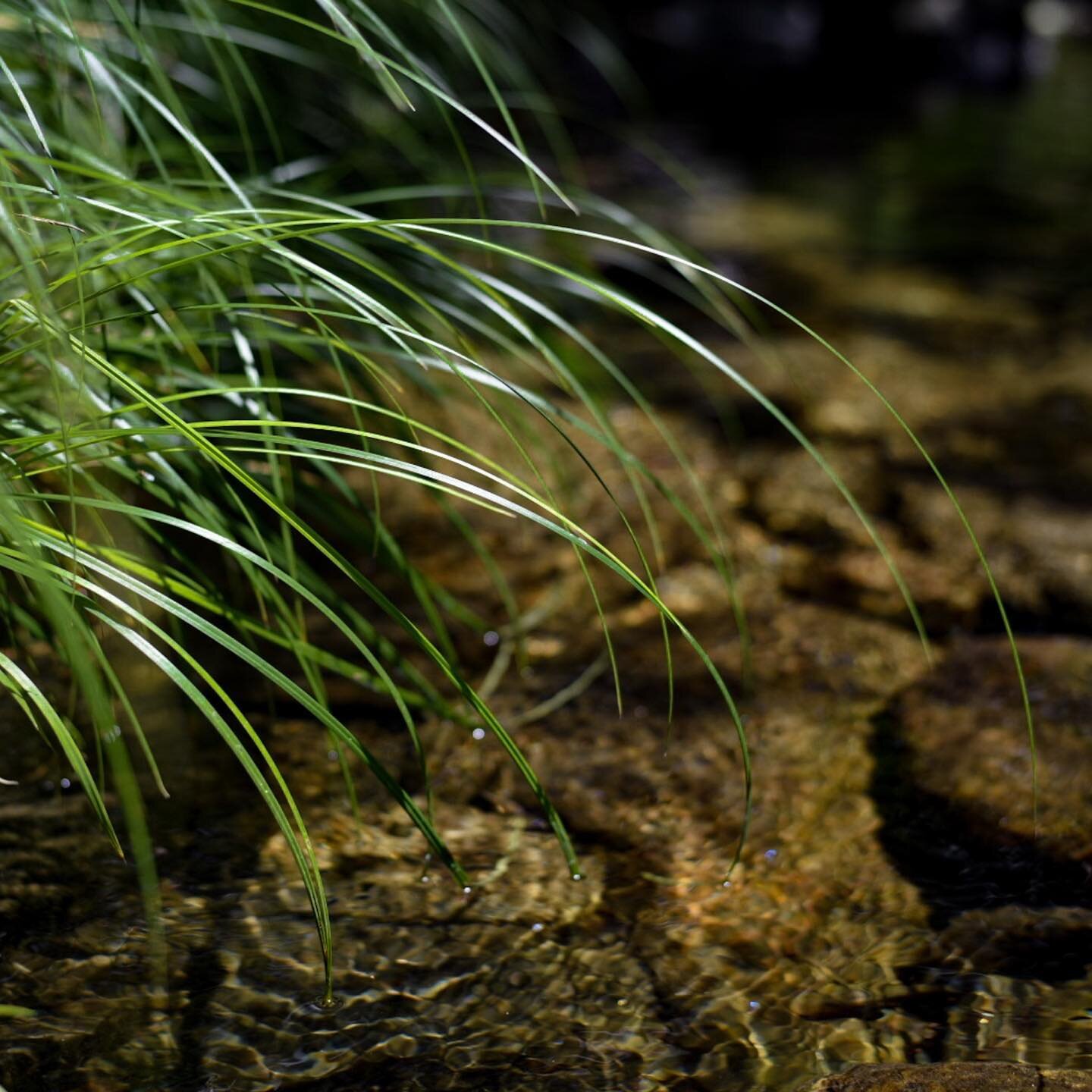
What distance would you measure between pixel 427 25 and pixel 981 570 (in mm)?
1498

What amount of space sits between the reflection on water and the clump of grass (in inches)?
3.1

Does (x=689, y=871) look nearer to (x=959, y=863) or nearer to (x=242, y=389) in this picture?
(x=959, y=863)

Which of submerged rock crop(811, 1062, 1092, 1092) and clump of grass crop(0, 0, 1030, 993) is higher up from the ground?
clump of grass crop(0, 0, 1030, 993)

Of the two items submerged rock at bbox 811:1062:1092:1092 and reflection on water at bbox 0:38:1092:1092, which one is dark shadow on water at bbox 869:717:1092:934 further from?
submerged rock at bbox 811:1062:1092:1092

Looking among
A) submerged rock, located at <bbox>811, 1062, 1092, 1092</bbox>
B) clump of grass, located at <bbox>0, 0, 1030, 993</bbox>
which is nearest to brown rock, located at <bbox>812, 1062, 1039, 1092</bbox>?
submerged rock, located at <bbox>811, 1062, 1092, 1092</bbox>

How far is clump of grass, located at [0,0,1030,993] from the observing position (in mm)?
912

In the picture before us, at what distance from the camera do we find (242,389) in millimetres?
936

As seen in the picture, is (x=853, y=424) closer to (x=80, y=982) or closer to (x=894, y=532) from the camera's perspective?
(x=894, y=532)

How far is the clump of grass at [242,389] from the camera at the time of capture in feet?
2.99

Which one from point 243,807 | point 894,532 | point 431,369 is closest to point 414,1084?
point 243,807

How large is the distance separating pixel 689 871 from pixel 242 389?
0.63 meters

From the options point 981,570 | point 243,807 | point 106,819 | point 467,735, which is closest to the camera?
point 106,819

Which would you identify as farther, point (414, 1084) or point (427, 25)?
point (427, 25)

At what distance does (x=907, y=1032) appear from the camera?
3.27 feet
